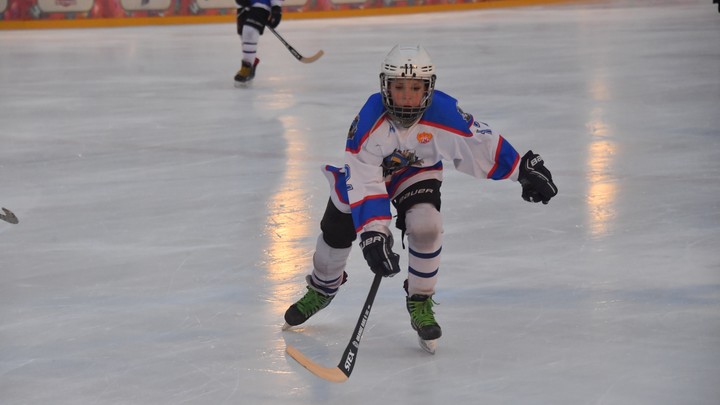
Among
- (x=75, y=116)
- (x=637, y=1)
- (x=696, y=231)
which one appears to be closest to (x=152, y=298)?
(x=696, y=231)

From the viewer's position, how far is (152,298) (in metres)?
3.00

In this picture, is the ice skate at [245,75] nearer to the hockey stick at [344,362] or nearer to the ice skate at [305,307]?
the ice skate at [305,307]

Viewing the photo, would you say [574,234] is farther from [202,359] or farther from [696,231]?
[202,359]

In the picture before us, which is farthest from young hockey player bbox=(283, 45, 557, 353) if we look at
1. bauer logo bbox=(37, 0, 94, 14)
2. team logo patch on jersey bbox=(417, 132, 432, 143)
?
bauer logo bbox=(37, 0, 94, 14)

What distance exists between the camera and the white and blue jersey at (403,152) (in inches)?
95.4

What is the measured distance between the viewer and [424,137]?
8.13 ft

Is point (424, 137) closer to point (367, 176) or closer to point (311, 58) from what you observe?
point (367, 176)

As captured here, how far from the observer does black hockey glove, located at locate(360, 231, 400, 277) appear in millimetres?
2340

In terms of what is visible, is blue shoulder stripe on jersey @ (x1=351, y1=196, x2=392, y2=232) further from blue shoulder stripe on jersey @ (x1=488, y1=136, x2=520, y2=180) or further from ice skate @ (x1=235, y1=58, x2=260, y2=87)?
ice skate @ (x1=235, y1=58, x2=260, y2=87)

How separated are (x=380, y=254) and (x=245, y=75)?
17.6 ft

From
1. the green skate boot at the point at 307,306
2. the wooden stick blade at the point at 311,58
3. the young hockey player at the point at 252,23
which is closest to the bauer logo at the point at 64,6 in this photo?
the wooden stick blade at the point at 311,58

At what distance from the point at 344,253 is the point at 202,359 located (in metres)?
0.41

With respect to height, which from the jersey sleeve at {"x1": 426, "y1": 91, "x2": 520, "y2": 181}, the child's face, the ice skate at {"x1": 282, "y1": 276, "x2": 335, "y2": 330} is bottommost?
the ice skate at {"x1": 282, "y1": 276, "x2": 335, "y2": 330}

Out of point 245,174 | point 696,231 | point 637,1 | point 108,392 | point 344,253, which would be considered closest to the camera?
point 108,392
